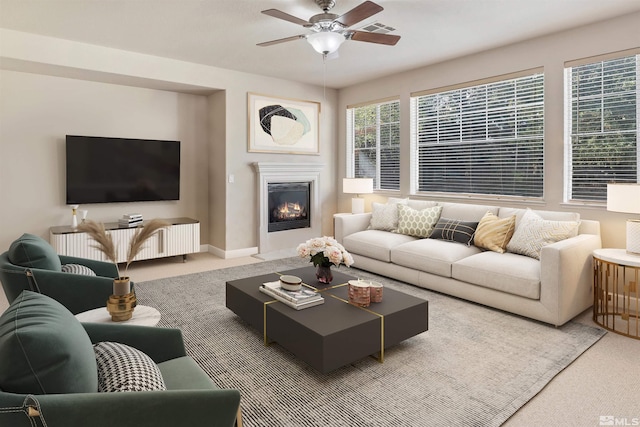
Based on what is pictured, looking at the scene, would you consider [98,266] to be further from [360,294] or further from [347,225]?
[347,225]

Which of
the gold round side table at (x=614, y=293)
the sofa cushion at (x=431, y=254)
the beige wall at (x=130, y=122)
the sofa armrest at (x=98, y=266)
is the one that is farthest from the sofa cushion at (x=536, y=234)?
the sofa armrest at (x=98, y=266)

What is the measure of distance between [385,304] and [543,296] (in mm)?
1369

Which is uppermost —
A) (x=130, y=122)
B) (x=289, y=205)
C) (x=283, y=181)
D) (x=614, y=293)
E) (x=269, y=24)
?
(x=269, y=24)

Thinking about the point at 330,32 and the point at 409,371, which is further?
the point at 330,32

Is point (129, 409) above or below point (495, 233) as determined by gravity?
below

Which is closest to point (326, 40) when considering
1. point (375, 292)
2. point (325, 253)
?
point (325, 253)

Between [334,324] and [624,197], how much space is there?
2580 mm

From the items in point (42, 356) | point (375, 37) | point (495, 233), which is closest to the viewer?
point (42, 356)

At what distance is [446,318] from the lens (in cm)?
330

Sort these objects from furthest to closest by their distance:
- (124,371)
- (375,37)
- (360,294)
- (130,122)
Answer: (130,122), (375,37), (360,294), (124,371)

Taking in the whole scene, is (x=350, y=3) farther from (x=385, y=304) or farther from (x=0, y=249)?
(x=0, y=249)

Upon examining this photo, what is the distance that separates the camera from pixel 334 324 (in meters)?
2.38

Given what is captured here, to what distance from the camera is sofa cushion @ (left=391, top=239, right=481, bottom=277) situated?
3.82 metres

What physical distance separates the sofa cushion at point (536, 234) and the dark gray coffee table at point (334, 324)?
1475 mm
